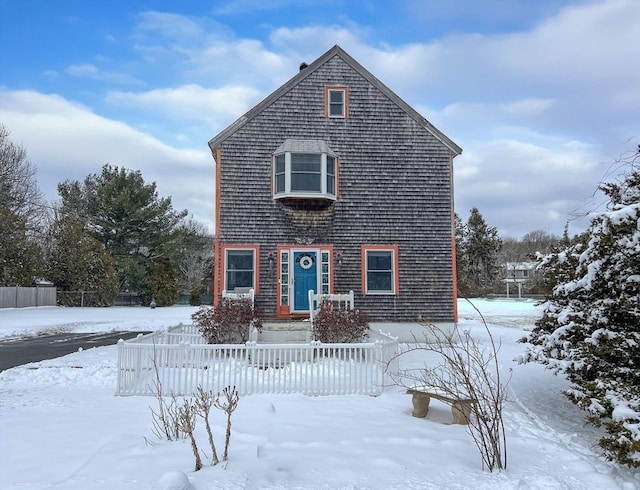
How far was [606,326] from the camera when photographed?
5812 mm

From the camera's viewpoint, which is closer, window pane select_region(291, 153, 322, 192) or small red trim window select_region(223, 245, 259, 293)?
small red trim window select_region(223, 245, 259, 293)

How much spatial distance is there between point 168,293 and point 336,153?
25425 millimetres

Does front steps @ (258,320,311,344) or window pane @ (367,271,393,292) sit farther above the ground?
window pane @ (367,271,393,292)

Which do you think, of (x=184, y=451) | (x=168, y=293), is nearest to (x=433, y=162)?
(x=184, y=451)

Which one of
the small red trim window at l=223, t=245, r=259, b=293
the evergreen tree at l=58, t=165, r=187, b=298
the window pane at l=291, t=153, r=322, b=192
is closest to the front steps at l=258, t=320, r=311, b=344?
the small red trim window at l=223, t=245, r=259, b=293

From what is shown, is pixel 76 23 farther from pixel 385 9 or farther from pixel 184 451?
pixel 184 451

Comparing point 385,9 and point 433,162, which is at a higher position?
point 385,9

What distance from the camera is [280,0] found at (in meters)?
11.2

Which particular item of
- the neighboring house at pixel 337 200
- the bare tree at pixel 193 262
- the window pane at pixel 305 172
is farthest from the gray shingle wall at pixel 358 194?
the bare tree at pixel 193 262

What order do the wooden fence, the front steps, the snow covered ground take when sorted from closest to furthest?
the snow covered ground, the front steps, the wooden fence

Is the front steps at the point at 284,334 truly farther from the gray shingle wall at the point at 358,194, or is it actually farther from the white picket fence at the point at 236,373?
the white picket fence at the point at 236,373

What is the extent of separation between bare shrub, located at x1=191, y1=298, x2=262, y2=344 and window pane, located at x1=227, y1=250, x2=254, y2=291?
1832 millimetres

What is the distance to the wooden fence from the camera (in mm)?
27089

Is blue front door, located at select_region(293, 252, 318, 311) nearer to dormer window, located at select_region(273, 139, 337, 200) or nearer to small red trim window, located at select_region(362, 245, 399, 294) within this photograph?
small red trim window, located at select_region(362, 245, 399, 294)
